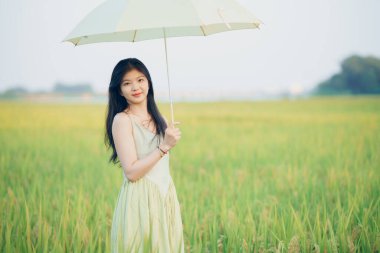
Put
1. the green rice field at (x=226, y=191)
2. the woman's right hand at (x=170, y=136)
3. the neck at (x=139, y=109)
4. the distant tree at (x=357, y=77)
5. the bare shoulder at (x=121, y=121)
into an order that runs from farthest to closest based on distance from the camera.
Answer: the distant tree at (x=357, y=77)
the green rice field at (x=226, y=191)
the neck at (x=139, y=109)
the bare shoulder at (x=121, y=121)
the woman's right hand at (x=170, y=136)

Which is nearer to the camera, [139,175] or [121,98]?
[139,175]

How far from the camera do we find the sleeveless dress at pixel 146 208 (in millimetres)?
2307

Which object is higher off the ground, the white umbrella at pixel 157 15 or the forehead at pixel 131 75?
the white umbrella at pixel 157 15

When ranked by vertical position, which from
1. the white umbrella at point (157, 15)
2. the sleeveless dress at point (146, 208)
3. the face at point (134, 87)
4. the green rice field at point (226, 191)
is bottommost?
the green rice field at point (226, 191)

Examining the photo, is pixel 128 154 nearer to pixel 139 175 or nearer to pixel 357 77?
pixel 139 175

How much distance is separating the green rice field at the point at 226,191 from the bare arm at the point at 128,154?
62 centimetres

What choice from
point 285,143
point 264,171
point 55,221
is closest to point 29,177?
point 55,221

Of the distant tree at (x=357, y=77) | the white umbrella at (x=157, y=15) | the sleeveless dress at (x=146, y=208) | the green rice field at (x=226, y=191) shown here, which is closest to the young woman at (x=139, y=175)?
the sleeveless dress at (x=146, y=208)

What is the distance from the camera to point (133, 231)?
7.68ft

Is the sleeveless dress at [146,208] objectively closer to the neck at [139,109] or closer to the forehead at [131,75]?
the neck at [139,109]

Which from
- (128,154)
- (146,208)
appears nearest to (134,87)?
(128,154)

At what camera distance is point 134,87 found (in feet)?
7.54

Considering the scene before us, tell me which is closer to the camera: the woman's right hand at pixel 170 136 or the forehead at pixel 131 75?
the woman's right hand at pixel 170 136

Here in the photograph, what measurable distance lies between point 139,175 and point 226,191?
2503 millimetres
